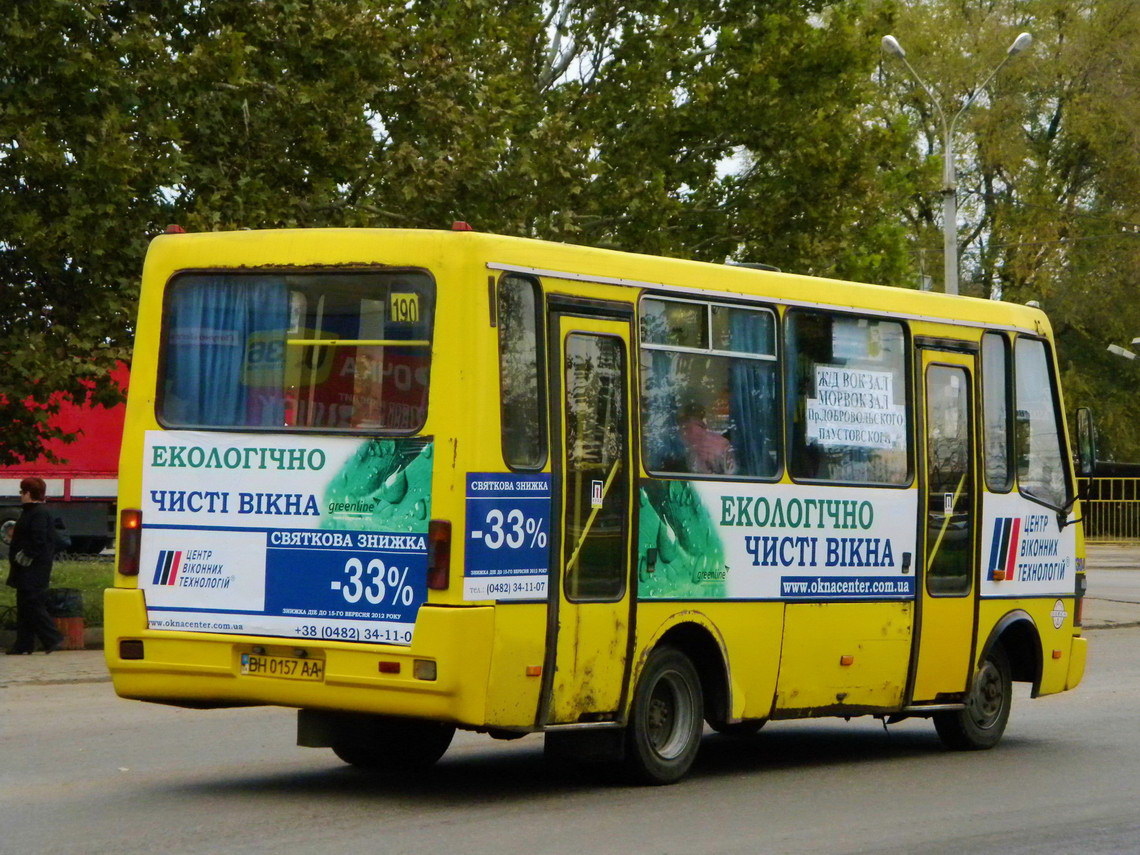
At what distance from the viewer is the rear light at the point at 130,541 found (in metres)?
10.1

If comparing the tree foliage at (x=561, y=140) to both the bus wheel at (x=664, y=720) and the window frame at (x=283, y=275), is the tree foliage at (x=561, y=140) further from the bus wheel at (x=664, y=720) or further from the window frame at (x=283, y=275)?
the bus wheel at (x=664, y=720)

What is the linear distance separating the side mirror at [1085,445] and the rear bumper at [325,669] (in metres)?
5.75

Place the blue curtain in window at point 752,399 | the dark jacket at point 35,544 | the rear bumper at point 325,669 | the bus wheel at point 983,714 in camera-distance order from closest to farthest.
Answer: the rear bumper at point 325,669, the blue curtain in window at point 752,399, the bus wheel at point 983,714, the dark jacket at point 35,544

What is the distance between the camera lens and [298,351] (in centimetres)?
990

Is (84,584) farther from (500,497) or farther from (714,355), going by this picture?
(500,497)

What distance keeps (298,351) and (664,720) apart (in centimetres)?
282

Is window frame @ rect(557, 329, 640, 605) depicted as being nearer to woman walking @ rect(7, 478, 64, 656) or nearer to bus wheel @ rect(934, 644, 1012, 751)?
bus wheel @ rect(934, 644, 1012, 751)

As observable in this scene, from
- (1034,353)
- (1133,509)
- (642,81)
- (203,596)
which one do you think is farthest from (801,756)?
(1133,509)

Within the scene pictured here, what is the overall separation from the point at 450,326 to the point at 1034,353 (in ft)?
18.7

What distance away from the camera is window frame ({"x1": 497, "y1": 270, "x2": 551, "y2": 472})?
956 cm

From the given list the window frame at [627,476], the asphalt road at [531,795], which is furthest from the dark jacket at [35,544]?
the window frame at [627,476]

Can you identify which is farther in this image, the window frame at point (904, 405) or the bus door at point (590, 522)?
the window frame at point (904, 405)

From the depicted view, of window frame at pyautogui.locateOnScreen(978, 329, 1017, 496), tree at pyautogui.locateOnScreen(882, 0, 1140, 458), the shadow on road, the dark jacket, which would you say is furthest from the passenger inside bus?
tree at pyautogui.locateOnScreen(882, 0, 1140, 458)

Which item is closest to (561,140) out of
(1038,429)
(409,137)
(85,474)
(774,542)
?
(409,137)
